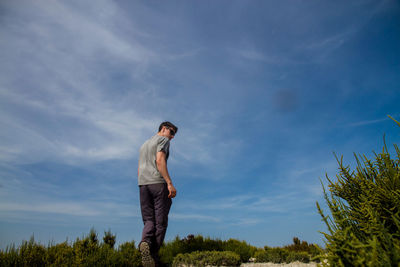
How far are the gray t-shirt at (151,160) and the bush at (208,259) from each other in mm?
2586

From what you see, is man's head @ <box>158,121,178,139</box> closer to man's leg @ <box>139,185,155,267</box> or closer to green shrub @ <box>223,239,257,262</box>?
man's leg @ <box>139,185,155,267</box>

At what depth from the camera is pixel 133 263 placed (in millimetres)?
6363

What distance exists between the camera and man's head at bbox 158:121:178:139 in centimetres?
664

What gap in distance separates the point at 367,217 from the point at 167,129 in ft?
16.1

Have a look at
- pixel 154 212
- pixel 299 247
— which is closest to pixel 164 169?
pixel 154 212

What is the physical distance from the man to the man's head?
1.52ft

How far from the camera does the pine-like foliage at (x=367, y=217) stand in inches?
77.0

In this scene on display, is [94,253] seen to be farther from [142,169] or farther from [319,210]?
[319,210]

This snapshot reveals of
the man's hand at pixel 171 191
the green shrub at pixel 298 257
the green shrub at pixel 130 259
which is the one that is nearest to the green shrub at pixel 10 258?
the green shrub at pixel 130 259

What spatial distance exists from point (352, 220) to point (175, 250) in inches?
270

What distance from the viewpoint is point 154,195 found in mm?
5664

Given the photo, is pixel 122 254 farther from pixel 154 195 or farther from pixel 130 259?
pixel 154 195

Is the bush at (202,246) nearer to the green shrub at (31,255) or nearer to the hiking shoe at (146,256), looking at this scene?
the hiking shoe at (146,256)

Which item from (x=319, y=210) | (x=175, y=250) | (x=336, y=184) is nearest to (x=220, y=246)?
(x=175, y=250)
